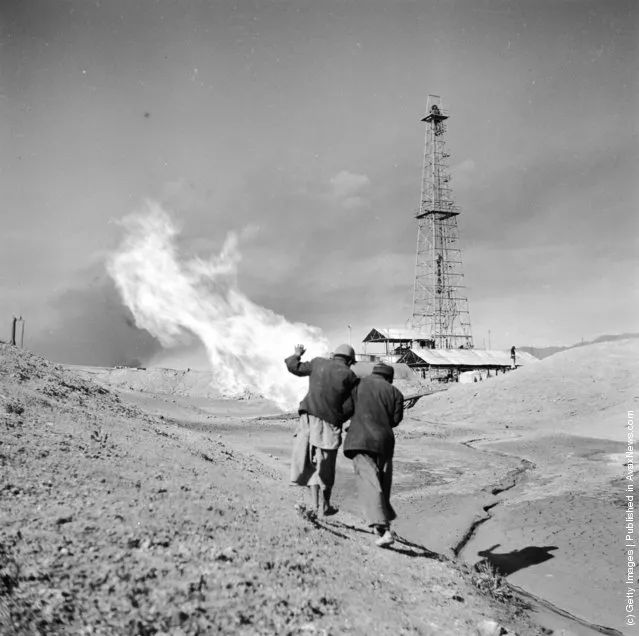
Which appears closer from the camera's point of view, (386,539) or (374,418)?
(386,539)

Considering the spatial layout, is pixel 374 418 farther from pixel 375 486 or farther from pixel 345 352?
pixel 345 352

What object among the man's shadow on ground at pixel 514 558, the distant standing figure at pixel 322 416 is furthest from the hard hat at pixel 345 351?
the man's shadow on ground at pixel 514 558

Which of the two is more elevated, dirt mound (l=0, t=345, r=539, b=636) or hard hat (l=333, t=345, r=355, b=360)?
hard hat (l=333, t=345, r=355, b=360)

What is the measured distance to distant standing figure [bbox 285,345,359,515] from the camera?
685 centimetres

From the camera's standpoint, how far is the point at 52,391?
1330 cm

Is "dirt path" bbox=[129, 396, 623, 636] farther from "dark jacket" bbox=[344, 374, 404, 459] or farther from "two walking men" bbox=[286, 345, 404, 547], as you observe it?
"dark jacket" bbox=[344, 374, 404, 459]

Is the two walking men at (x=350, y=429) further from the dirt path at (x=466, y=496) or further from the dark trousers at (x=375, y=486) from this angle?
the dirt path at (x=466, y=496)

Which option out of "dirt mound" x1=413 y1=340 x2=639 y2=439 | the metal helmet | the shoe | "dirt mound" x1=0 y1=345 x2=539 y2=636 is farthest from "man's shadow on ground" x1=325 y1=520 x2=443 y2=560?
"dirt mound" x1=413 y1=340 x2=639 y2=439

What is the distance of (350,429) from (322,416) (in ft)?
1.31

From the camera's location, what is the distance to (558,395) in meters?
29.8

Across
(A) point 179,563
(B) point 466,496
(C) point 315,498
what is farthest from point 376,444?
(B) point 466,496

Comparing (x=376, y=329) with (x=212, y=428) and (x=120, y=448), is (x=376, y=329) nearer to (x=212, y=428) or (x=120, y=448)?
(x=212, y=428)

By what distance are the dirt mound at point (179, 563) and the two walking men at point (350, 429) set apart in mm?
440

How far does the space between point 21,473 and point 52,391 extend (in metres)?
8.12
